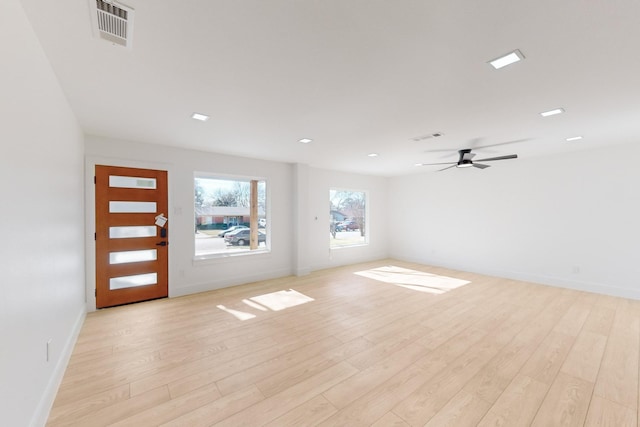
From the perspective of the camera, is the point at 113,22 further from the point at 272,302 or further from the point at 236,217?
the point at 236,217

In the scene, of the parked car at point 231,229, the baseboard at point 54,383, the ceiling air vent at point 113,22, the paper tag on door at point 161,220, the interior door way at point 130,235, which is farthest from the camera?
the parked car at point 231,229

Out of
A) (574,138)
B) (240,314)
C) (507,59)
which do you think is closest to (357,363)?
(240,314)

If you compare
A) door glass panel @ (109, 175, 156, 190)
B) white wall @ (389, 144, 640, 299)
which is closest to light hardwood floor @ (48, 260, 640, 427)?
white wall @ (389, 144, 640, 299)

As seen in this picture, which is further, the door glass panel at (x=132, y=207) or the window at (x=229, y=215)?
the window at (x=229, y=215)

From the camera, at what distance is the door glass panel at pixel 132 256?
3988 millimetres

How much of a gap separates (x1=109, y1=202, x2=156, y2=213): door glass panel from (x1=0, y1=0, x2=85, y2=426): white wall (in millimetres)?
1555

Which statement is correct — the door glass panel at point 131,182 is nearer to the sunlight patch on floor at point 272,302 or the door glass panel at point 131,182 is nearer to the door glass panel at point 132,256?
the door glass panel at point 132,256

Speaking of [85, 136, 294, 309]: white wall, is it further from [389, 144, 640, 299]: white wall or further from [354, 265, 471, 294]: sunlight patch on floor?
[389, 144, 640, 299]: white wall

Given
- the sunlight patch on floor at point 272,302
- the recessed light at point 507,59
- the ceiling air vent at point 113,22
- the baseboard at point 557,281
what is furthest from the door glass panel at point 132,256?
the baseboard at point 557,281

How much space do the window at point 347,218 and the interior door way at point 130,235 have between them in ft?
12.8

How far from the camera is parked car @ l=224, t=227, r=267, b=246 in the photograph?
5343 mm

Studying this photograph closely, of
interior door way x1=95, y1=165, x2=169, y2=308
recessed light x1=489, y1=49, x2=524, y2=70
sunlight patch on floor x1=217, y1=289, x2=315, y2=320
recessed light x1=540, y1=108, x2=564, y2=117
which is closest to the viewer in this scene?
recessed light x1=489, y1=49, x2=524, y2=70

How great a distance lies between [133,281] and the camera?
13.6 ft

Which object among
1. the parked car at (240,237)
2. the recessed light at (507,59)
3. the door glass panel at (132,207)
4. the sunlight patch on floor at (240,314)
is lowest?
the sunlight patch on floor at (240,314)
